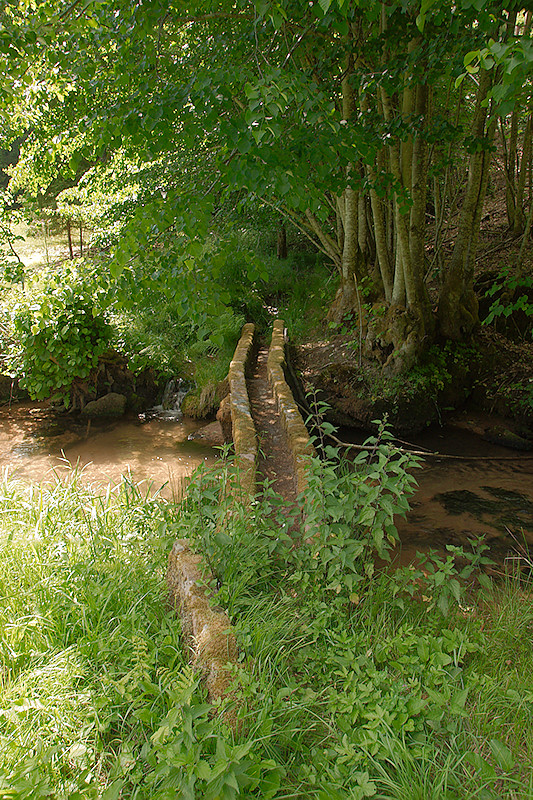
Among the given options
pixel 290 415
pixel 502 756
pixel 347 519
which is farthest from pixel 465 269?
pixel 502 756

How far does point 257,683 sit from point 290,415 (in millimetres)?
3573

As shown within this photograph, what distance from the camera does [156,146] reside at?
129 inches

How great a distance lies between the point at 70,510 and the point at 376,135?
4489mm

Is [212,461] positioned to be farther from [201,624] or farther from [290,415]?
[201,624]

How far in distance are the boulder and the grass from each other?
5558 mm

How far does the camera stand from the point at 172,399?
9273mm

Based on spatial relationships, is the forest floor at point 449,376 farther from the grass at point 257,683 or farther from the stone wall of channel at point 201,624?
the stone wall of channel at point 201,624

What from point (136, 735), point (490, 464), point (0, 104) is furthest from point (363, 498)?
point (490, 464)

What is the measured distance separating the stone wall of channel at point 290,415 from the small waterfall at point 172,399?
1.99m

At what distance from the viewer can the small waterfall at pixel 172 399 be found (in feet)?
29.7

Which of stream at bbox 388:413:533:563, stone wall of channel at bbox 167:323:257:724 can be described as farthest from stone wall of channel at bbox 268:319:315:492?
stream at bbox 388:413:533:563

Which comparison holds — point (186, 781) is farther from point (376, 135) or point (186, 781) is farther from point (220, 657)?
point (376, 135)

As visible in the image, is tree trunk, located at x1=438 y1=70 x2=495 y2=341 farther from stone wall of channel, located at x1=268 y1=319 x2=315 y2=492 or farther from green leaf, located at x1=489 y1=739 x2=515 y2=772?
green leaf, located at x1=489 y1=739 x2=515 y2=772

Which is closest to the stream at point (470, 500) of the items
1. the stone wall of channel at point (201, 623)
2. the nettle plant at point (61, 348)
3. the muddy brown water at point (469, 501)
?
the muddy brown water at point (469, 501)
